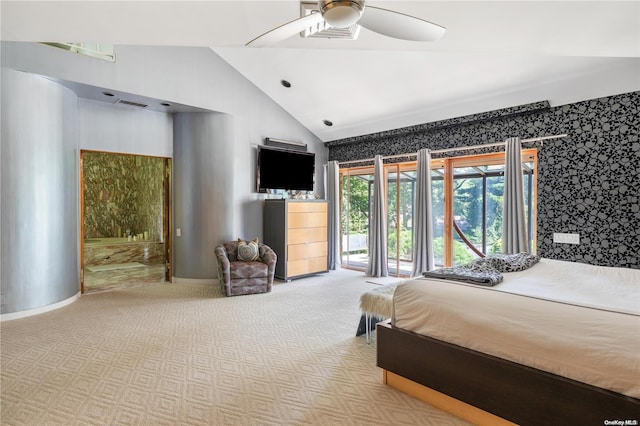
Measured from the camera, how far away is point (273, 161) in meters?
6.42

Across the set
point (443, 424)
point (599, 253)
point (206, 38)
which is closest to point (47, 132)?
point (206, 38)

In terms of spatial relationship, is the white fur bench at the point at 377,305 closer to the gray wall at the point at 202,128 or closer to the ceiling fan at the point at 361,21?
the ceiling fan at the point at 361,21

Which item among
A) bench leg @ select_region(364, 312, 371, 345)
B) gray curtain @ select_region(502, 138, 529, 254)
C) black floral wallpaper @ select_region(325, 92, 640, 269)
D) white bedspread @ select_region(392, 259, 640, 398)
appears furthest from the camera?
gray curtain @ select_region(502, 138, 529, 254)

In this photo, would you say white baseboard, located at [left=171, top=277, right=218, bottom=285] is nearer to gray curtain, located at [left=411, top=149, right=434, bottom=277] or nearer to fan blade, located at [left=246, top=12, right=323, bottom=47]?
gray curtain, located at [left=411, top=149, right=434, bottom=277]

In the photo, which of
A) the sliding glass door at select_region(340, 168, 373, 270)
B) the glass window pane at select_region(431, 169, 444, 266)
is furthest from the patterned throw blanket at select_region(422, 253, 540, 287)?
the sliding glass door at select_region(340, 168, 373, 270)

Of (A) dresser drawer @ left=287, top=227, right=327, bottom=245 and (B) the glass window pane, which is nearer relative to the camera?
(B) the glass window pane

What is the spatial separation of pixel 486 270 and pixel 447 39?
72.0 inches

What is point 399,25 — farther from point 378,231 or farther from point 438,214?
point 378,231

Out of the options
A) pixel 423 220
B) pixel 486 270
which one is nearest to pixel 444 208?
pixel 423 220

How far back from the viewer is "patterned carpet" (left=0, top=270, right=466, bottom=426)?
2164mm

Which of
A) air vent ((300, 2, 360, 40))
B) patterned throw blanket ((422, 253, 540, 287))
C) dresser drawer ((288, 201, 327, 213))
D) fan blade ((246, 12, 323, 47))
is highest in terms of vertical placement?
air vent ((300, 2, 360, 40))

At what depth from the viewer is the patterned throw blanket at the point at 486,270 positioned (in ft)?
7.41

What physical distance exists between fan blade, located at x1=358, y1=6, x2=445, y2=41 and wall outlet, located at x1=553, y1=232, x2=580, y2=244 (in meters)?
3.61

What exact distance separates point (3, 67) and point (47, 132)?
793 millimetres
